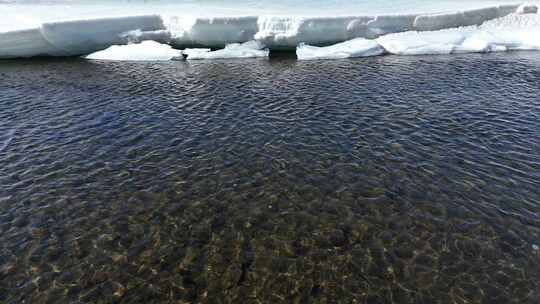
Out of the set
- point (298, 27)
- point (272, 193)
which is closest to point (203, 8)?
point (298, 27)

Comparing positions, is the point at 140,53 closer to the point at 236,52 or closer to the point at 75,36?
the point at 75,36

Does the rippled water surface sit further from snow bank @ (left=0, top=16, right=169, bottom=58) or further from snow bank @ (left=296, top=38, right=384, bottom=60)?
snow bank @ (left=296, top=38, right=384, bottom=60)

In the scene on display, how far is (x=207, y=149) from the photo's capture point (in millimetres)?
18719

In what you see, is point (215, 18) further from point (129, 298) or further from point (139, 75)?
point (129, 298)

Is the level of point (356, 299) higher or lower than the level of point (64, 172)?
lower

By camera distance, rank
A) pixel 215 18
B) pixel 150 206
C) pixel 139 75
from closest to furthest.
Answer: pixel 150 206, pixel 139 75, pixel 215 18

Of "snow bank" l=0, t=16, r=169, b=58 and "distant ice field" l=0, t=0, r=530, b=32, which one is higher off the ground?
"distant ice field" l=0, t=0, r=530, b=32

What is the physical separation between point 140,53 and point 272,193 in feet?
83.2

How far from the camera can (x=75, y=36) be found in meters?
34.2

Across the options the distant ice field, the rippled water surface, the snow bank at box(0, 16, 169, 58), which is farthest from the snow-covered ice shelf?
the rippled water surface

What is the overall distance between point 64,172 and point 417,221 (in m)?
14.7

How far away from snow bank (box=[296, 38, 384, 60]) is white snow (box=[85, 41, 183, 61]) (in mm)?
11755

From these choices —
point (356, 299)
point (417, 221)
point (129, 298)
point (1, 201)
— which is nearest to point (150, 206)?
point (129, 298)

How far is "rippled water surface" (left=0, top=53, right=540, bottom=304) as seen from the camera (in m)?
11.1
